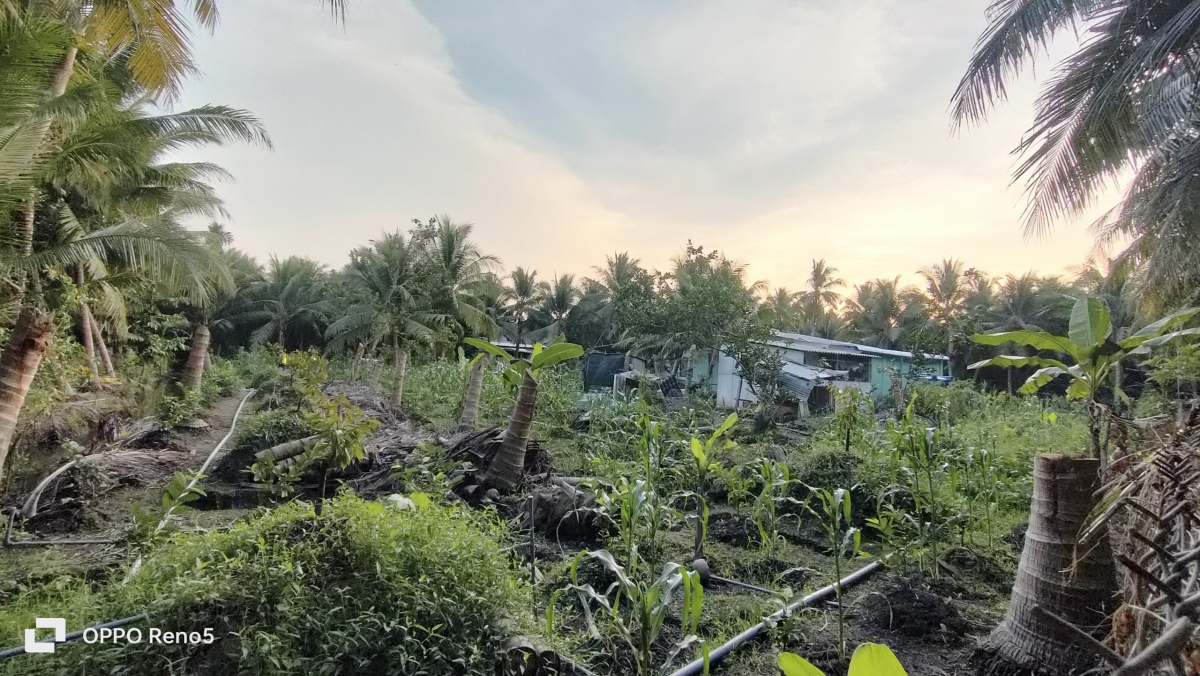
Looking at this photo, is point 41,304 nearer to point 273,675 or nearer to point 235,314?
point 273,675

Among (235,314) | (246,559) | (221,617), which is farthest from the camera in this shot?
(235,314)

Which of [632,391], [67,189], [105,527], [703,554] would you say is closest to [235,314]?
[67,189]

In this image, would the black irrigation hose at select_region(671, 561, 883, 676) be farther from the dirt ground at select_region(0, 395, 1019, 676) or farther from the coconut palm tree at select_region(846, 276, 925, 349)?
the coconut palm tree at select_region(846, 276, 925, 349)

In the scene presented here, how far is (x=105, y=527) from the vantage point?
4.15 meters

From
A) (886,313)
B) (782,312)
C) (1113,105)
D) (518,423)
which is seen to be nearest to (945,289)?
(886,313)

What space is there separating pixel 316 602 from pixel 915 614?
2.73 meters

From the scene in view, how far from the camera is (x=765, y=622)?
245 cm

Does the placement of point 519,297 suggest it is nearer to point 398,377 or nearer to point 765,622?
point 398,377

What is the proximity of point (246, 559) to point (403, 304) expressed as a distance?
11.9 metres

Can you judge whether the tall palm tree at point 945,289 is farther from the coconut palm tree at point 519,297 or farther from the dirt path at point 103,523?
the dirt path at point 103,523

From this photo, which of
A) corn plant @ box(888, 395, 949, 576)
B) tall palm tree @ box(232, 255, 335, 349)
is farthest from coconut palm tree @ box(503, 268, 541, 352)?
corn plant @ box(888, 395, 949, 576)

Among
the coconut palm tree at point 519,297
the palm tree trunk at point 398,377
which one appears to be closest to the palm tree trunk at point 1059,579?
the palm tree trunk at point 398,377

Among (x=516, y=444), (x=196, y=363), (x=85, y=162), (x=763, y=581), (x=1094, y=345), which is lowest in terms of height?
(x=763, y=581)

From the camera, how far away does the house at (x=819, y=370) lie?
14.6m
